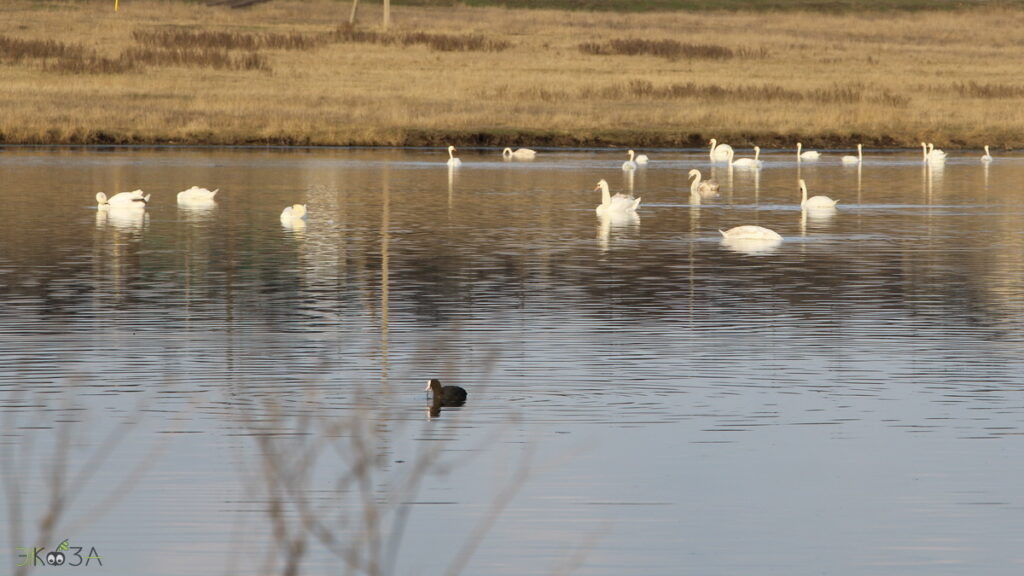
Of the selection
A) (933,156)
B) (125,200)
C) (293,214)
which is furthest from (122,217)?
(933,156)

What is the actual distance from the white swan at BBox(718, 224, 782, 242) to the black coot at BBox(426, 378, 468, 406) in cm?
1435

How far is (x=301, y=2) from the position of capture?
103750 millimetres

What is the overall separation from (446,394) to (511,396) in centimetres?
67

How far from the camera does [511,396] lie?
14391 mm

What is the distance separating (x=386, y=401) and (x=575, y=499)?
3398mm

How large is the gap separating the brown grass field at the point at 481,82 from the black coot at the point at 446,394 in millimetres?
36697

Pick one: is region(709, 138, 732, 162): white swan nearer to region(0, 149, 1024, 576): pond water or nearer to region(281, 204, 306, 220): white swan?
region(0, 149, 1024, 576): pond water

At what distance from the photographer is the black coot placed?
546 inches

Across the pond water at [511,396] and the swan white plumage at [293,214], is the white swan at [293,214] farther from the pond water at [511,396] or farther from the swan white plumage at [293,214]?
the pond water at [511,396]

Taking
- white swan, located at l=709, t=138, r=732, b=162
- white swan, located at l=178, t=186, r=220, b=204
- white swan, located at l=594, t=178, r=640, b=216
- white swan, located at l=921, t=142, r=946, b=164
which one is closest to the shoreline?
white swan, located at l=709, t=138, r=732, b=162

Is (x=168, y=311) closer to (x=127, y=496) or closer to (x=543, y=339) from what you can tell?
(x=543, y=339)

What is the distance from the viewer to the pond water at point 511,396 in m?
10.0

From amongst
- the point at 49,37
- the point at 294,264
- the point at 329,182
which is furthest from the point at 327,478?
the point at 49,37

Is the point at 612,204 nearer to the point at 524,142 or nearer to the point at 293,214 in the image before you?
the point at 293,214
